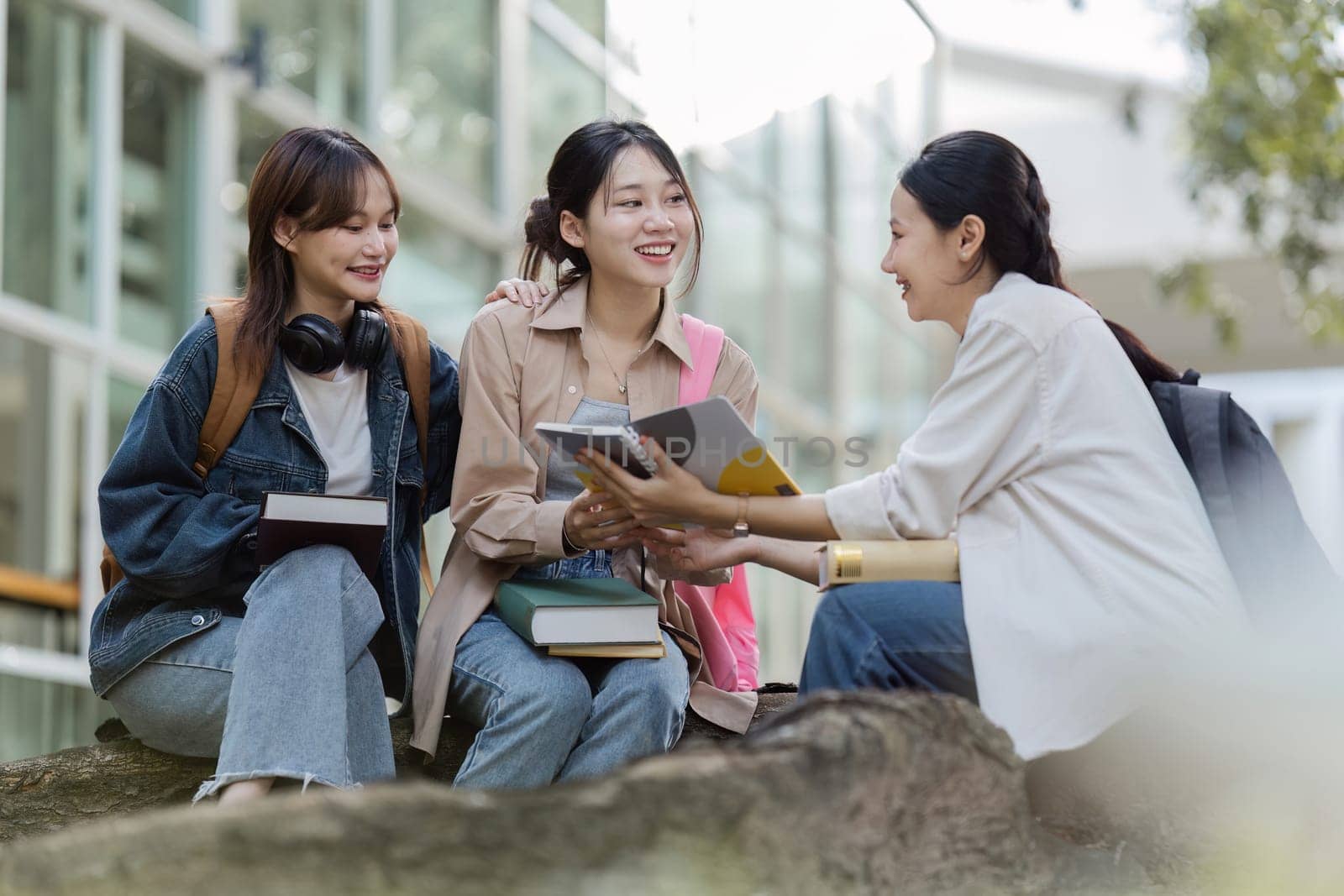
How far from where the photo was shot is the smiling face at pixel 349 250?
3783 millimetres

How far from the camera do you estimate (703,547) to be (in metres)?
3.71

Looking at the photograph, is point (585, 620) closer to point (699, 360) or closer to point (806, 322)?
point (699, 360)

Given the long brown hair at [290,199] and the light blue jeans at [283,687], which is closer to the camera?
the light blue jeans at [283,687]

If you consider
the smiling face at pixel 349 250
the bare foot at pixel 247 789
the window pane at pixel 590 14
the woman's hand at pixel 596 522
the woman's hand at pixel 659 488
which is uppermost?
the window pane at pixel 590 14

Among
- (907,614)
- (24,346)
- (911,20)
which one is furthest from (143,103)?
(911,20)

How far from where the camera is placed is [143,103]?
7.30 meters

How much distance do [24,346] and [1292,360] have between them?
21.3m

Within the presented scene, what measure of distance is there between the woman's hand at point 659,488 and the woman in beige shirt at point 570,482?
145 millimetres

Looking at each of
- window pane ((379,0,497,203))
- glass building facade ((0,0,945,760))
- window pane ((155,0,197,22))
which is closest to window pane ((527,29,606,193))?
glass building facade ((0,0,945,760))

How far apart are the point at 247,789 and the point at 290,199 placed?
4.80 feet

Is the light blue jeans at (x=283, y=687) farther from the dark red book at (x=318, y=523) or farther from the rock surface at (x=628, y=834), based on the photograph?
the rock surface at (x=628, y=834)

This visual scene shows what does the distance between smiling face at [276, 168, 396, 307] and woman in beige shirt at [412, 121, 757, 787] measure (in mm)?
309

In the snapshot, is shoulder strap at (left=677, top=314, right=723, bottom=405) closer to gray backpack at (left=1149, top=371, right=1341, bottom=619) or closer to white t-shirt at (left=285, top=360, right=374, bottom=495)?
white t-shirt at (left=285, top=360, right=374, bottom=495)

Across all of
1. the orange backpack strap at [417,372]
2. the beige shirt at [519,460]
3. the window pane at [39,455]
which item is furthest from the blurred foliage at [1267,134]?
the window pane at [39,455]
